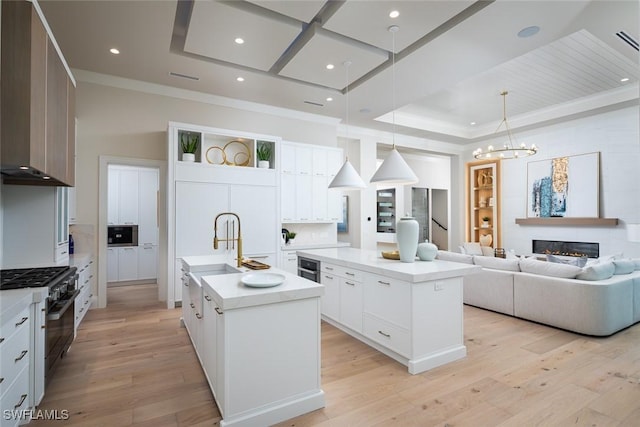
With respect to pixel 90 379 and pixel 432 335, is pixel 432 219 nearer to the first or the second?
pixel 432 335

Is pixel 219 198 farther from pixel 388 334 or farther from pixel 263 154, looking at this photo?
pixel 388 334

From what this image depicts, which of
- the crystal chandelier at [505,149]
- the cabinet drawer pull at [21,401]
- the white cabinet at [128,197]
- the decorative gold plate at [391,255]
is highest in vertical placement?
the crystal chandelier at [505,149]

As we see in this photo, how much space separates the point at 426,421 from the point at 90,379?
8.49 ft

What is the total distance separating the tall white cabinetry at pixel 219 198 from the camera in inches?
179

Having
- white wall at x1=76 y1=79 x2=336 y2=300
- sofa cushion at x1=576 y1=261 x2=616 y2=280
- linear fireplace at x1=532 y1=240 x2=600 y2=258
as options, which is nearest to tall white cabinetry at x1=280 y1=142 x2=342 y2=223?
white wall at x1=76 y1=79 x2=336 y2=300

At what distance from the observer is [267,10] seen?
3.18m

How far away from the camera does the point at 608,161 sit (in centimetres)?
594

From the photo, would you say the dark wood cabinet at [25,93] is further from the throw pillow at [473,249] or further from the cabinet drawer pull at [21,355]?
the throw pillow at [473,249]

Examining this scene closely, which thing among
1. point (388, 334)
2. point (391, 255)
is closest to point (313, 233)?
point (391, 255)

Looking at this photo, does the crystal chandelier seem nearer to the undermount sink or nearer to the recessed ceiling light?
the recessed ceiling light

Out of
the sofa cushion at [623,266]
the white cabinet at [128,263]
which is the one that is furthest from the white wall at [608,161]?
the white cabinet at [128,263]

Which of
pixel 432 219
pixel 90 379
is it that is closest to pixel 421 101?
pixel 432 219

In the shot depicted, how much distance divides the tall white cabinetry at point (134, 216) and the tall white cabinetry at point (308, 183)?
9.51 feet

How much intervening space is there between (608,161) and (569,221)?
1.28 meters
